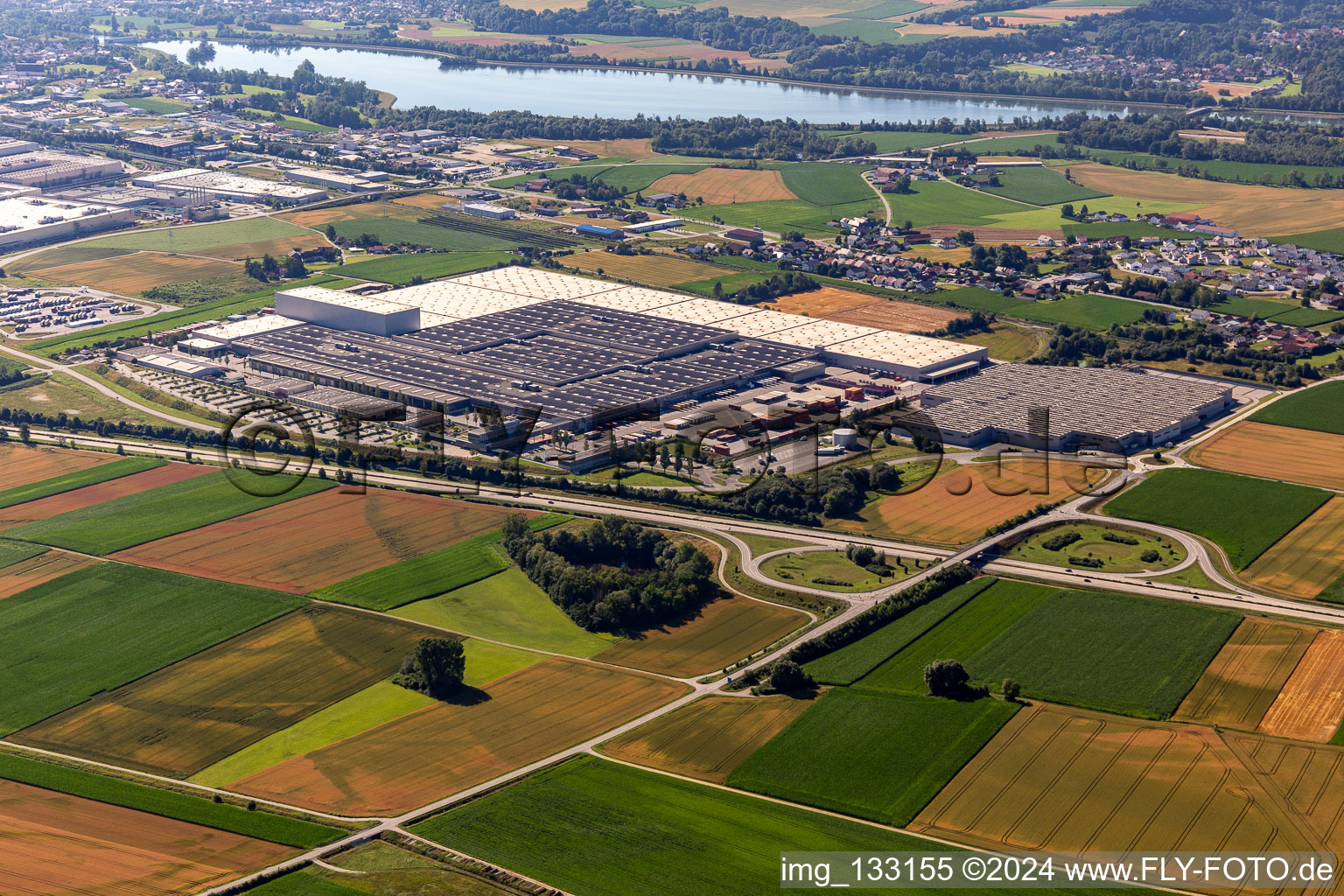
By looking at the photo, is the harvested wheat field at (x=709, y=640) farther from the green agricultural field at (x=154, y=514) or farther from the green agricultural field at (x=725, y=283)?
the green agricultural field at (x=725, y=283)

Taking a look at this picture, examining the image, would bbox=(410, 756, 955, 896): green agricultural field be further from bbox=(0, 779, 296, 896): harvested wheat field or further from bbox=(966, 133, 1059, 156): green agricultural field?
bbox=(966, 133, 1059, 156): green agricultural field

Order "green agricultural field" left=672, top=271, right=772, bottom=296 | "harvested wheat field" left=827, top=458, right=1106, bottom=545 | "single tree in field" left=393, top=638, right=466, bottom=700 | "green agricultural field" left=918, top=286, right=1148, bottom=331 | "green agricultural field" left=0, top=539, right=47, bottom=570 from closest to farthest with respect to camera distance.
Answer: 1. "single tree in field" left=393, top=638, right=466, bottom=700
2. "green agricultural field" left=0, top=539, right=47, bottom=570
3. "harvested wheat field" left=827, top=458, right=1106, bottom=545
4. "green agricultural field" left=918, top=286, right=1148, bottom=331
5. "green agricultural field" left=672, top=271, right=772, bottom=296

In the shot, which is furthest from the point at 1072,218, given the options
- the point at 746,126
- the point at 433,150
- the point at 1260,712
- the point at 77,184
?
the point at 77,184

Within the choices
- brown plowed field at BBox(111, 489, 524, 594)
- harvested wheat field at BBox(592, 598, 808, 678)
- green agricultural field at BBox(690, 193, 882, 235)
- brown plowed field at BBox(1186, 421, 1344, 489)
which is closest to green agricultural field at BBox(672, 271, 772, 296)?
green agricultural field at BBox(690, 193, 882, 235)

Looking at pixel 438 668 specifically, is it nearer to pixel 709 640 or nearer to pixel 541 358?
pixel 709 640

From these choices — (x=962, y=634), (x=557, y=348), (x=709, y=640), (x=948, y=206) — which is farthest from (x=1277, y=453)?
(x=948, y=206)

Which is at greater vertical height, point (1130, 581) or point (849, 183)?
point (849, 183)

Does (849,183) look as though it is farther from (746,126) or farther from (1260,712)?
(1260,712)
